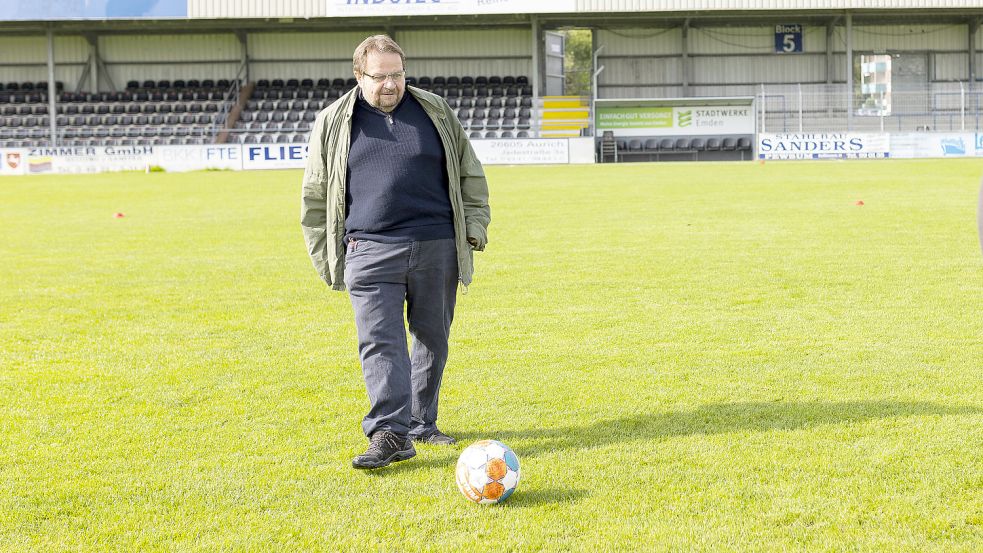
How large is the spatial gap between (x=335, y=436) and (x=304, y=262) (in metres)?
7.26

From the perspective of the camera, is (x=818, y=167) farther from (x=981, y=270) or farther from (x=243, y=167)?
(x=981, y=270)

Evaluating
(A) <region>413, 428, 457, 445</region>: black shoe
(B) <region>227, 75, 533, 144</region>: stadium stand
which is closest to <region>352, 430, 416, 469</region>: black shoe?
(A) <region>413, 428, 457, 445</region>: black shoe

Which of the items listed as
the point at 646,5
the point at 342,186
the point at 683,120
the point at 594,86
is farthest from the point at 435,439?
the point at 683,120

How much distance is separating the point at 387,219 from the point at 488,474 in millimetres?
1232

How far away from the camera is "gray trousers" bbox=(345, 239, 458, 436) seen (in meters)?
4.66

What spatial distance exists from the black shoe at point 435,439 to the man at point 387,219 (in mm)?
284

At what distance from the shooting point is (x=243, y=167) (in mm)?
40938

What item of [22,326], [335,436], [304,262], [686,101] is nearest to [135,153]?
[686,101]

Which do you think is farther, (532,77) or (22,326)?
(532,77)

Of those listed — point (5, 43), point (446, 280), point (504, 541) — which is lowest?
point (504, 541)

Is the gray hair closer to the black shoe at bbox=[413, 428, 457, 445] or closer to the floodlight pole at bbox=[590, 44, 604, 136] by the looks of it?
the black shoe at bbox=[413, 428, 457, 445]

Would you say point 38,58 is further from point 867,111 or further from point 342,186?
point 342,186

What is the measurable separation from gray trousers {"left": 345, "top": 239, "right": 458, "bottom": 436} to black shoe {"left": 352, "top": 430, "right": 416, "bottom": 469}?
0.04 meters

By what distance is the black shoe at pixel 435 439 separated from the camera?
5.01 metres
